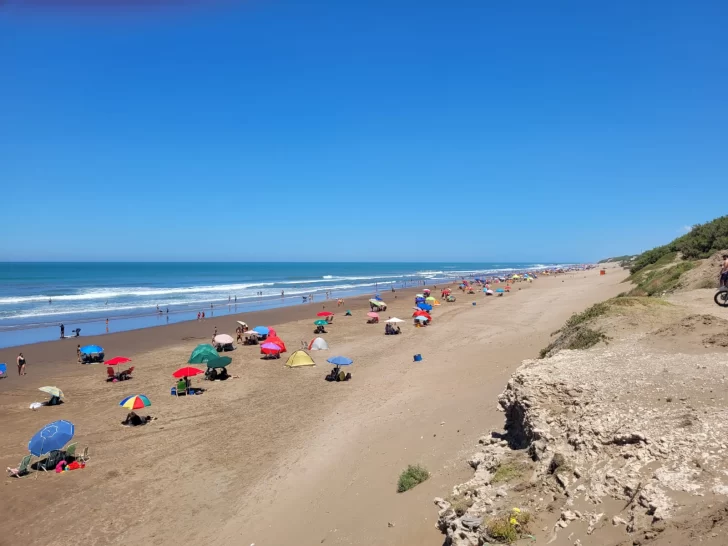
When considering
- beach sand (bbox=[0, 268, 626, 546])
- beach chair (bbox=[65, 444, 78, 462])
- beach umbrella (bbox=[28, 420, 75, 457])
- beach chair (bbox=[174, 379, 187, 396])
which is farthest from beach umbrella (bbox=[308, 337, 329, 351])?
beach umbrella (bbox=[28, 420, 75, 457])

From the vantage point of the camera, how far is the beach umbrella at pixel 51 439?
11750mm

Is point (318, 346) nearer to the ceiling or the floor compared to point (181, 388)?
nearer to the ceiling

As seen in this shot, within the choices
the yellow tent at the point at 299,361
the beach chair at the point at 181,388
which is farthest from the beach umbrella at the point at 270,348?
the beach chair at the point at 181,388

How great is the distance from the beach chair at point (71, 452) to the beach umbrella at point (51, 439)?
0.31 metres

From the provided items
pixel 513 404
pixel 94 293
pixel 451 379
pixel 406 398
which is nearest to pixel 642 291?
pixel 451 379

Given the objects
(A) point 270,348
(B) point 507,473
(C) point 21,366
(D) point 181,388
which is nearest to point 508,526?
(B) point 507,473

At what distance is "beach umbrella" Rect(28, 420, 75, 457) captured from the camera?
11.8m

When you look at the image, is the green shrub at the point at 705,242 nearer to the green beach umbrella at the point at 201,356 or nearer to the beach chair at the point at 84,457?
the green beach umbrella at the point at 201,356

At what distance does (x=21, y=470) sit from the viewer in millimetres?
11727

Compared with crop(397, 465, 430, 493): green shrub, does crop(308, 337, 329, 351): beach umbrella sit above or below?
below

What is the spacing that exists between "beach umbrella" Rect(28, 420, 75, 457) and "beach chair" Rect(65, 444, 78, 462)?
0.31 meters

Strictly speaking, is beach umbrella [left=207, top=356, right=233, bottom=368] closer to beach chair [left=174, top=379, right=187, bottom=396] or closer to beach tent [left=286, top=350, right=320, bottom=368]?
beach chair [left=174, top=379, right=187, bottom=396]

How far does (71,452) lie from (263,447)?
5120mm

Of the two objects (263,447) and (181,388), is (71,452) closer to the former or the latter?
(263,447)
